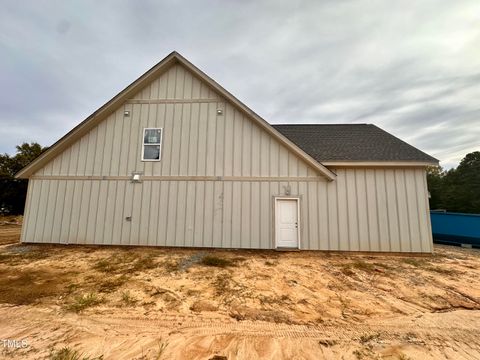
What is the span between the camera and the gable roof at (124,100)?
27.4 feet

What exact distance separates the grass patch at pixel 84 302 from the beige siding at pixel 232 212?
4.24 metres

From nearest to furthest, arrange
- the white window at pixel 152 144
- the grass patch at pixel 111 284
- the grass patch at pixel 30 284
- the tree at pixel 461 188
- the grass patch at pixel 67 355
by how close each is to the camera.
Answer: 1. the grass patch at pixel 67 355
2. the grass patch at pixel 30 284
3. the grass patch at pixel 111 284
4. the white window at pixel 152 144
5. the tree at pixel 461 188

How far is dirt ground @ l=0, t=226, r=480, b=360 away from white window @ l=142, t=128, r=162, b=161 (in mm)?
4193

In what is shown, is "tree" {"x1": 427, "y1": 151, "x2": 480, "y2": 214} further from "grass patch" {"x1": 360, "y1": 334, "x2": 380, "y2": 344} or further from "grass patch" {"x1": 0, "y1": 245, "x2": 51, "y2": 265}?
"grass patch" {"x1": 0, "y1": 245, "x2": 51, "y2": 265}

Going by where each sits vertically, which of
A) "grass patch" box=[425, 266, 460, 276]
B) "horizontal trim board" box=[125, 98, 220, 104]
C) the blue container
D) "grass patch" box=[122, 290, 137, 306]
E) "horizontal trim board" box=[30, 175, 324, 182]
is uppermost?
"horizontal trim board" box=[125, 98, 220, 104]

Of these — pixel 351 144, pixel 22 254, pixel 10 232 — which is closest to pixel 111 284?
pixel 22 254

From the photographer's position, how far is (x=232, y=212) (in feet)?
27.3

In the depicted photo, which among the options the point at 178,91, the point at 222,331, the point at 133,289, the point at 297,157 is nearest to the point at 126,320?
the point at 133,289

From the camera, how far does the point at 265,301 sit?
13.0 feet

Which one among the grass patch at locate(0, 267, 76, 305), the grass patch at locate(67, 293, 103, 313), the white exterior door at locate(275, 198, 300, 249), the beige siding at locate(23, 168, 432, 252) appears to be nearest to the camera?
the grass patch at locate(67, 293, 103, 313)

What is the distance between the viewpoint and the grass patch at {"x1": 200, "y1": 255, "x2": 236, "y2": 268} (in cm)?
621

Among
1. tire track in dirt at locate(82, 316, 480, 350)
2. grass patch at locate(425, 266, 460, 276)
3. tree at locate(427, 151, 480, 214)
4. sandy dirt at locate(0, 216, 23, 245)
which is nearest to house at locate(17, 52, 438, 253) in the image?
grass patch at locate(425, 266, 460, 276)

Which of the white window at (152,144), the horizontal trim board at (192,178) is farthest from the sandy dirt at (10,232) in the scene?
the white window at (152,144)

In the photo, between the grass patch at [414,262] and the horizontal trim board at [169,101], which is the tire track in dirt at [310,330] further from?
the horizontal trim board at [169,101]
